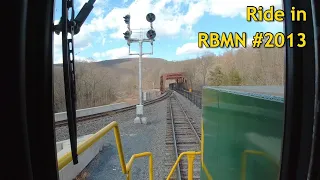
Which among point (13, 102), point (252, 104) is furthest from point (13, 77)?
point (252, 104)

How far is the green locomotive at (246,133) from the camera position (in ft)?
4.97

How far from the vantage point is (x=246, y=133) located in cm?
205

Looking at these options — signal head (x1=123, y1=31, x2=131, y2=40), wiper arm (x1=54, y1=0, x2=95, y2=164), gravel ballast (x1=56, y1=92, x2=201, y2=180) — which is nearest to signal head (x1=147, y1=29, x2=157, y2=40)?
signal head (x1=123, y1=31, x2=131, y2=40)

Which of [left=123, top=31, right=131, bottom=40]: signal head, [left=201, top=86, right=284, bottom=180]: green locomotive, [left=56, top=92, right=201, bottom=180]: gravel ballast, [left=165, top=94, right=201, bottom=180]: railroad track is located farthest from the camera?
[left=165, top=94, right=201, bottom=180]: railroad track

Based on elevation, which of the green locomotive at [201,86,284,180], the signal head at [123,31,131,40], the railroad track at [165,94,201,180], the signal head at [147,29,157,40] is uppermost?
the signal head at [147,29,157,40]

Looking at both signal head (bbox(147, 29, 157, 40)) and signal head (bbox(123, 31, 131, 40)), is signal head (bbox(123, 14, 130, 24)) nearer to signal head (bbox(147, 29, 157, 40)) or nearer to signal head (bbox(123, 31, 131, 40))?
signal head (bbox(123, 31, 131, 40))

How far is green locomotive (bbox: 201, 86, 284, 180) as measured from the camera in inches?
59.6

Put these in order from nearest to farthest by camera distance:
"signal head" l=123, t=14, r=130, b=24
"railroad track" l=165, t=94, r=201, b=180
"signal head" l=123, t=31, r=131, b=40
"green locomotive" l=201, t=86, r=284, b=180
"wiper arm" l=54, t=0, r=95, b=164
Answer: "wiper arm" l=54, t=0, r=95, b=164
"green locomotive" l=201, t=86, r=284, b=180
"signal head" l=123, t=14, r=130, b=24
"signal head" l=123, t=31, r=131, b=40
"railroad track" l=165, t=94, r=201, b=180

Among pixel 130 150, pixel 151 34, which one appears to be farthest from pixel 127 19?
pixel 130 150

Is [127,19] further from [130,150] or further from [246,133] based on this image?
[130,150]

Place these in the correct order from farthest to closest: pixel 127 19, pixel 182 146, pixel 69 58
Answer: pixel 182 146
pixel 127 19
pixel 69 58

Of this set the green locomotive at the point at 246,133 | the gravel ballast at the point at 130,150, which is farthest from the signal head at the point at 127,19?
the gravel ballast at the point at 130,150

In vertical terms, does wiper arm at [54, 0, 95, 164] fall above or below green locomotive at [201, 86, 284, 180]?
above

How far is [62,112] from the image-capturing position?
4.33 ft
